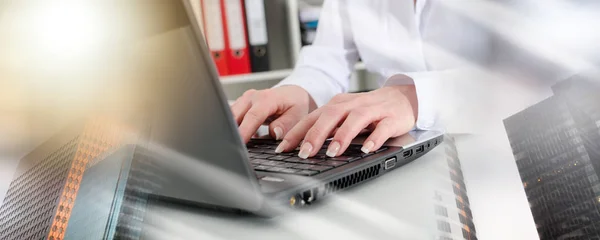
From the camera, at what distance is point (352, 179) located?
45 centimetres

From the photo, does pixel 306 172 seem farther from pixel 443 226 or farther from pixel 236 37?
pixel 236 37

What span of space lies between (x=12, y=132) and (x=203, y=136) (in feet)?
4.59

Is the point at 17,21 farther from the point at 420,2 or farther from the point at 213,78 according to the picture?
the point at 213,78

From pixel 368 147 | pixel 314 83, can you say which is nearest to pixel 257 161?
pixel 368 147

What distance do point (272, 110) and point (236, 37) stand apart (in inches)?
37.6

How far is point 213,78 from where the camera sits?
0.34 metres

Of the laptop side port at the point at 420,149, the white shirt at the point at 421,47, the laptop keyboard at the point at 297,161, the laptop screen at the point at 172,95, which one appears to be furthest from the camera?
the white shirt at the point at 421,47

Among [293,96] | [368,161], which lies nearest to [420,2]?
[293,96]

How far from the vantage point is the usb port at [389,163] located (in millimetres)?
490

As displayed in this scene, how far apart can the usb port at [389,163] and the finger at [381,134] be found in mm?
30

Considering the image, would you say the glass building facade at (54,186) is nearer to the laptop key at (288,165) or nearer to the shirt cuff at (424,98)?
the laptop key at (288,165)

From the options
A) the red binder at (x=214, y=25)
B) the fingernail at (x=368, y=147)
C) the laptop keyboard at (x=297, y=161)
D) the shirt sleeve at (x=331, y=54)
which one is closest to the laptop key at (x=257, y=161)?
the laptop keyboard at (x=297, y=161)

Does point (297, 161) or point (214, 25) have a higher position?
point (214, 25)

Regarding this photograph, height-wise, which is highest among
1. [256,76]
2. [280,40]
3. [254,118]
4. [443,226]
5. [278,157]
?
[280,40]
